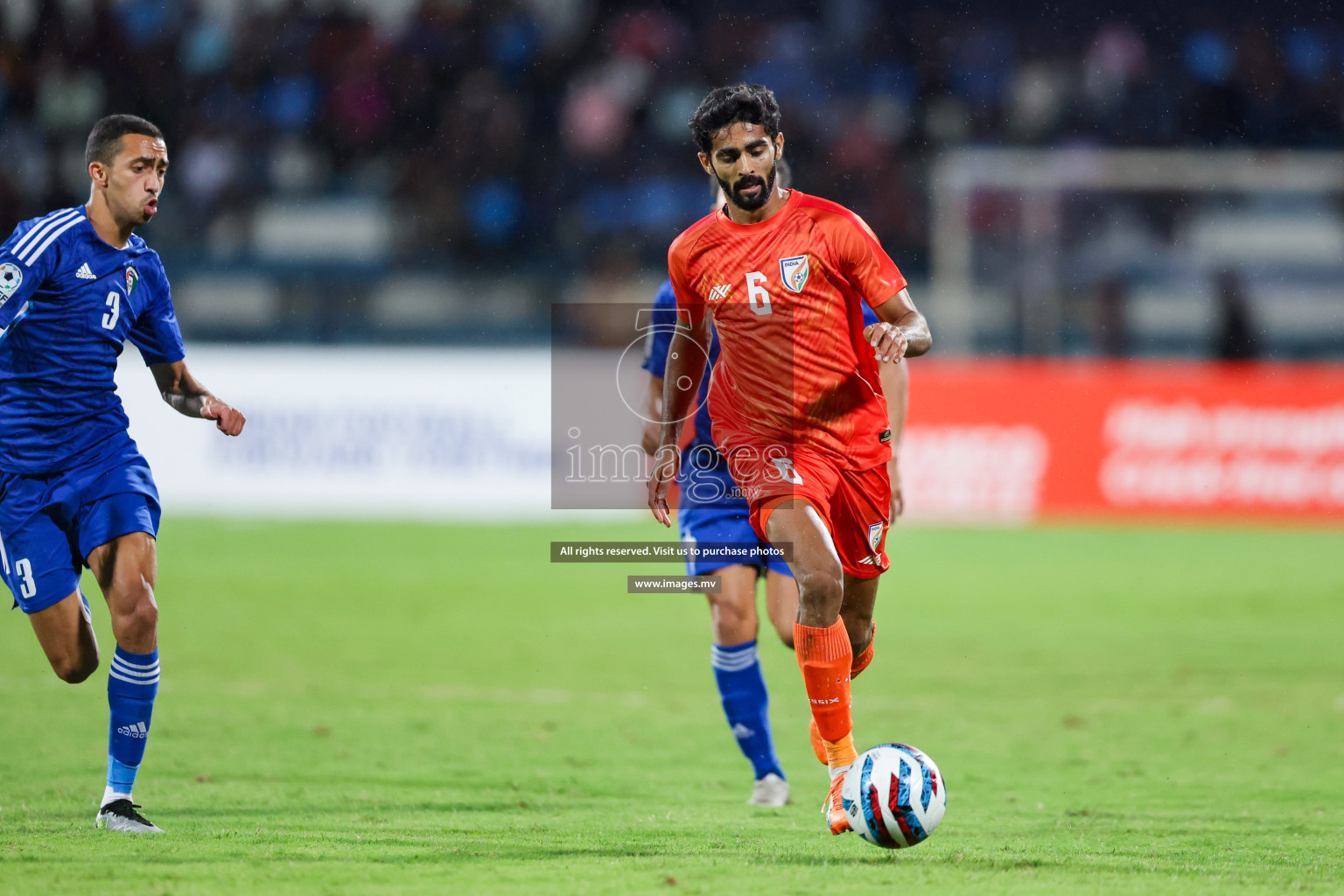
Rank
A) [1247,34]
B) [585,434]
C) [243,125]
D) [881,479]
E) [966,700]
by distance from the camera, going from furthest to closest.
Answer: [1247,34]
[243,125]
[585,434]
[966,700]
[881,479]

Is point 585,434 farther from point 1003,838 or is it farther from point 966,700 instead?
point 1003,838

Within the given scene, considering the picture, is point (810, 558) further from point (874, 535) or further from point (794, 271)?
point (794, 271)

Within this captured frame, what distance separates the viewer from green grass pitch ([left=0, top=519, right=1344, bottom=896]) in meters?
4.62

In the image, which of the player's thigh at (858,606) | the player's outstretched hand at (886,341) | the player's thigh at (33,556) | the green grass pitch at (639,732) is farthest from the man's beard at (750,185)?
the player's thigh at (33,556)

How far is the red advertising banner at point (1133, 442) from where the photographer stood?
49.6 feet

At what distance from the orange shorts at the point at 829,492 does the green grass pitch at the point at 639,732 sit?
1.03 metres

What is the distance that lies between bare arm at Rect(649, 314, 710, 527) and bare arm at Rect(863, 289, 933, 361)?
75 centimetres

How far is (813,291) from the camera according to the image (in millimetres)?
5332

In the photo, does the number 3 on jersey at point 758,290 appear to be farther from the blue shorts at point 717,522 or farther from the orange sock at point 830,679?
the orange sock at point 830,679

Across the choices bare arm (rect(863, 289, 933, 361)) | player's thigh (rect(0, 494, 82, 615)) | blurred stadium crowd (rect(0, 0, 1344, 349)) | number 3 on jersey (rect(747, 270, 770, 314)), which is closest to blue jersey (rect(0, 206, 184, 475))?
player's thigh (rect(0, 494, 82, 615))

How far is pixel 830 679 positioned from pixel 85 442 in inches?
110

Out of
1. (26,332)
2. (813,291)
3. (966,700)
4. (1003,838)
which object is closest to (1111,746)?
(966,700)

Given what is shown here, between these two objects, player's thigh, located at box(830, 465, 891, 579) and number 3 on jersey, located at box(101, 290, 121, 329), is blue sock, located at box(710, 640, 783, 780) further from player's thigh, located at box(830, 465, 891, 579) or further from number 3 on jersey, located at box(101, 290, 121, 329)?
number 3 on jersey, located at box(101, 290, 121, 329)

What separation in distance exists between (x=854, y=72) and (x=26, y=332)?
52.5ft
